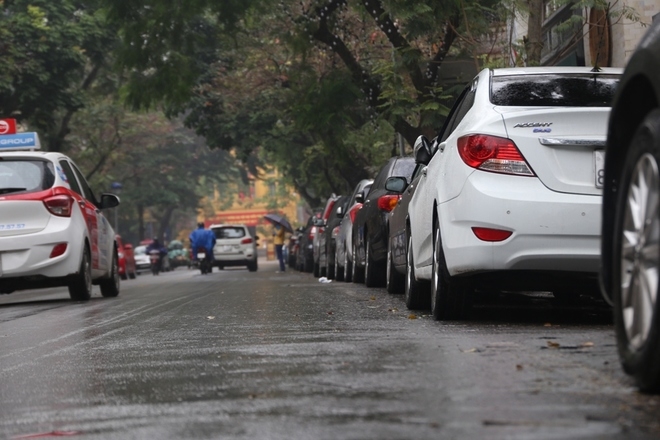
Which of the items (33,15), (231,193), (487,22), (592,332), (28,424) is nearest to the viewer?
(28,424)

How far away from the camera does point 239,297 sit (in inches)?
595

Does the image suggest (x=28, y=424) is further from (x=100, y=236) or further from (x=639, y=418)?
(x=100, y=236)

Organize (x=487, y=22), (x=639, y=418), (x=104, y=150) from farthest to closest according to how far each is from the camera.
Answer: (x=104, y=150) → (x=487, y=22) → (x=639, y=418)

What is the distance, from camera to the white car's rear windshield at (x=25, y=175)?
582 inches

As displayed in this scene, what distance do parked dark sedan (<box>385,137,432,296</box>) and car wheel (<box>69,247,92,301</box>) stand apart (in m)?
3.84

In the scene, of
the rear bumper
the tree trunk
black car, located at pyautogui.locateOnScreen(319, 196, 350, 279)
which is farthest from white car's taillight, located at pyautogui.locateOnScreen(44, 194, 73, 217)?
the rear bumper

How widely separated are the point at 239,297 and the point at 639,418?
11223mm

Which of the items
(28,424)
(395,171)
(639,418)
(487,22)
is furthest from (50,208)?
(639,418)

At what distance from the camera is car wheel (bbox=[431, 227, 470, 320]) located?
28.5ft

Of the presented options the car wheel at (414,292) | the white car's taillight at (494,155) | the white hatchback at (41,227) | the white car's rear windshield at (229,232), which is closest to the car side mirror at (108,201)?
the white hatchback at (41,227)

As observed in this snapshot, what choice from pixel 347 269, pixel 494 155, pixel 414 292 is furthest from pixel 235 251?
pixel 494 155

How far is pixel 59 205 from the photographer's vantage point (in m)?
14.8

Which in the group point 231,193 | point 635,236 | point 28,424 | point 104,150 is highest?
point 635,236

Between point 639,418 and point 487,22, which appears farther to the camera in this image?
point 487,22
